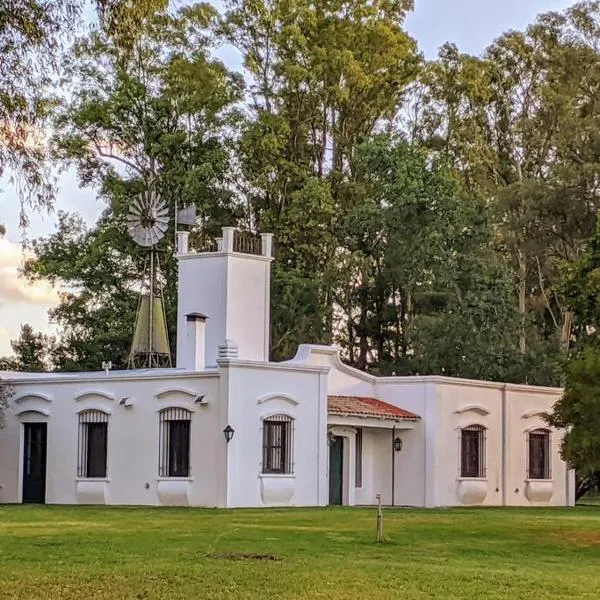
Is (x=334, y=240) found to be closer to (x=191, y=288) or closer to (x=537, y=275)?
(x=537, y=275)

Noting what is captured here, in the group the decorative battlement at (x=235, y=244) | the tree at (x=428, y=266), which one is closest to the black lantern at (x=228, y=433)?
the decorative battlement at (x=235, y=244)

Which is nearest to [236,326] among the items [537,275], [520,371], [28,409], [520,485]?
[28,409]

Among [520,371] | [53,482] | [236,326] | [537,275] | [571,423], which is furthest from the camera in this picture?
[537,275]

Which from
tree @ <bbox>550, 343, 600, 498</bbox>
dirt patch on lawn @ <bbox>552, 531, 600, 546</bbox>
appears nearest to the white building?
dirt patch on lawn @ <bbox>552, 531, 600, 546</bbox>

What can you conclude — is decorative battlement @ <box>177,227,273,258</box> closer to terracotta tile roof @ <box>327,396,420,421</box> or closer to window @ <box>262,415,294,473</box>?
terracotta tile roof @ <box>327,396,420,421</box>

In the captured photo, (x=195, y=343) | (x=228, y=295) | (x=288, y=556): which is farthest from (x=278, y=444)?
(x=288, y=556)

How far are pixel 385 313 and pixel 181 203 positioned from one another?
8.10 metres

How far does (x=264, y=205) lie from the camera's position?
5116cm

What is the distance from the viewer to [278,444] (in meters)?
32.7

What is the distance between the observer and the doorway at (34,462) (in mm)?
35000

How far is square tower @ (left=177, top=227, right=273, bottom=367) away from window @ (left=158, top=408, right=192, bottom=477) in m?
3.66

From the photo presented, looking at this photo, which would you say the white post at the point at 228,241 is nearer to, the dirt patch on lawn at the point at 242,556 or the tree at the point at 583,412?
the tree at the point at 583,412

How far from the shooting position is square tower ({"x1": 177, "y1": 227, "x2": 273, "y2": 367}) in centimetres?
3666

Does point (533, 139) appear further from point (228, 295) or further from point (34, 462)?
point (34, 462)
